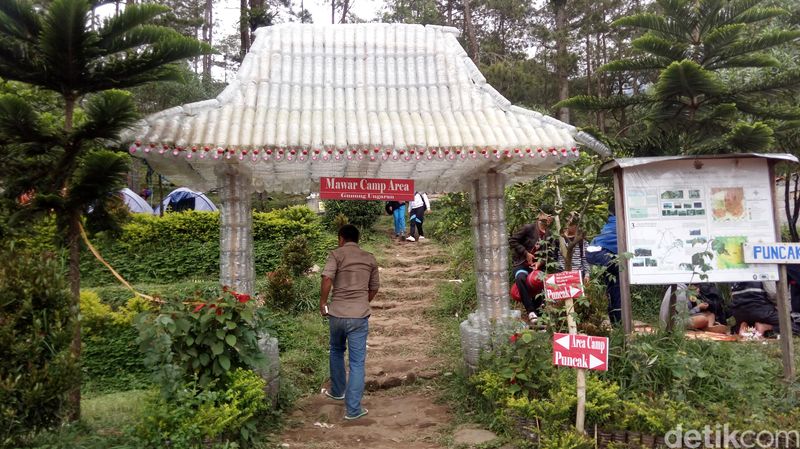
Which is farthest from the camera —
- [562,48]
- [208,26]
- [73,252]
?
[208,26]

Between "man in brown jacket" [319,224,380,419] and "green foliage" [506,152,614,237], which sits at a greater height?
"green foliage" [506,152,614,237]

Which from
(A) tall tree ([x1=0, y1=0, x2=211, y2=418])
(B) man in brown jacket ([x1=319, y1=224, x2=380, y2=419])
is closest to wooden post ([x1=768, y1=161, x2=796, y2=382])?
(B) man in brown jacket ([x1=319, y1=224, x2=380, y2=419])

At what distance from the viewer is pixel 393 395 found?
618 cm

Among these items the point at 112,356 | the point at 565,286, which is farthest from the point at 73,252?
the point at 565,286

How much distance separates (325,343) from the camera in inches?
312

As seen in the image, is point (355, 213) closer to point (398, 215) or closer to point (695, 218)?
point (398, 215)

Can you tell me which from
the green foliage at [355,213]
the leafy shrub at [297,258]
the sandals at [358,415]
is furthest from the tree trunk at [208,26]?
the sandals at [358,415]

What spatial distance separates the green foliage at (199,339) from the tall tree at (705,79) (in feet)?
12.6

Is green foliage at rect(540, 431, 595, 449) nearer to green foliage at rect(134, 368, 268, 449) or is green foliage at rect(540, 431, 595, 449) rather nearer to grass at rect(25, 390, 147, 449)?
green foliage at rect(134, 368, 268, 449)

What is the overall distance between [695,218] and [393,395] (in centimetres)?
349

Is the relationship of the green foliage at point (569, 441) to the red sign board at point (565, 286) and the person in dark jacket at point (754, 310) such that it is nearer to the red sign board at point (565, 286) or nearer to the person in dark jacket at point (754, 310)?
the red sign board at point (565, 286)

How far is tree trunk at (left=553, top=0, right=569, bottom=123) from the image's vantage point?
1880 cm

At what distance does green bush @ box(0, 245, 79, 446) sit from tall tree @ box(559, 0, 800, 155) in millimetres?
4865

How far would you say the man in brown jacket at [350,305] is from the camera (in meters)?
5.34
